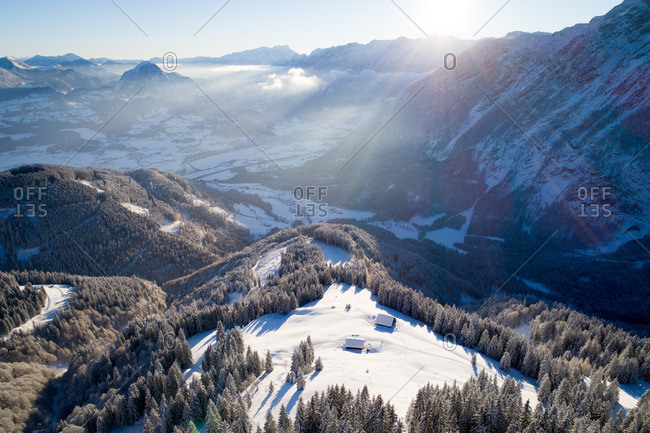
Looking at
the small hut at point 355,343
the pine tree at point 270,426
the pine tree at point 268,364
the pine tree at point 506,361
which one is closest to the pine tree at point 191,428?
the pine tree at point 270,426

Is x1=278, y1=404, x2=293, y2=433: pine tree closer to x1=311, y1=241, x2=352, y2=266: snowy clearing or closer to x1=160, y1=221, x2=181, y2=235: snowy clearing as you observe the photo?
x1=311, y1=241, x2=352, y2=266: snowy clearing

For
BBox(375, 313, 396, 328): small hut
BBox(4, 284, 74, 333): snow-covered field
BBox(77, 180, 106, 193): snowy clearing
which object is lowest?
BBox(4, 284, 74, 333): snow-covered field

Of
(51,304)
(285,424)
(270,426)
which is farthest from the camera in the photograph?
(51,304)

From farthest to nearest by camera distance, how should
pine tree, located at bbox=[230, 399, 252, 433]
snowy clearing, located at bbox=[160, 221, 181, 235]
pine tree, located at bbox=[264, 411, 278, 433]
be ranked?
snowy clearing, located at bbox=[160, 221, 181, 235], pine tree, located at bbox=[230, 399, 252, 433], pine tree, located at bbox=[264, 411, 278, 433]

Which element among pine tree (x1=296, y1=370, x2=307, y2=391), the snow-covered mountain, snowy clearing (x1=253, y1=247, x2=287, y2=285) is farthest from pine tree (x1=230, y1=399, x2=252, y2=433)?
the snow-covered mountain

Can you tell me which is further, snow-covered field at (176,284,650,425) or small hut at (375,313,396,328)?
small hut at (375,313,396,328)

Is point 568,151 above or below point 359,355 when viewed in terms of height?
above

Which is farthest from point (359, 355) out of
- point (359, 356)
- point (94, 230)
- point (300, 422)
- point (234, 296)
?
point (94, 230)

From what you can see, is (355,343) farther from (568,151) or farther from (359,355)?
(568,151)
